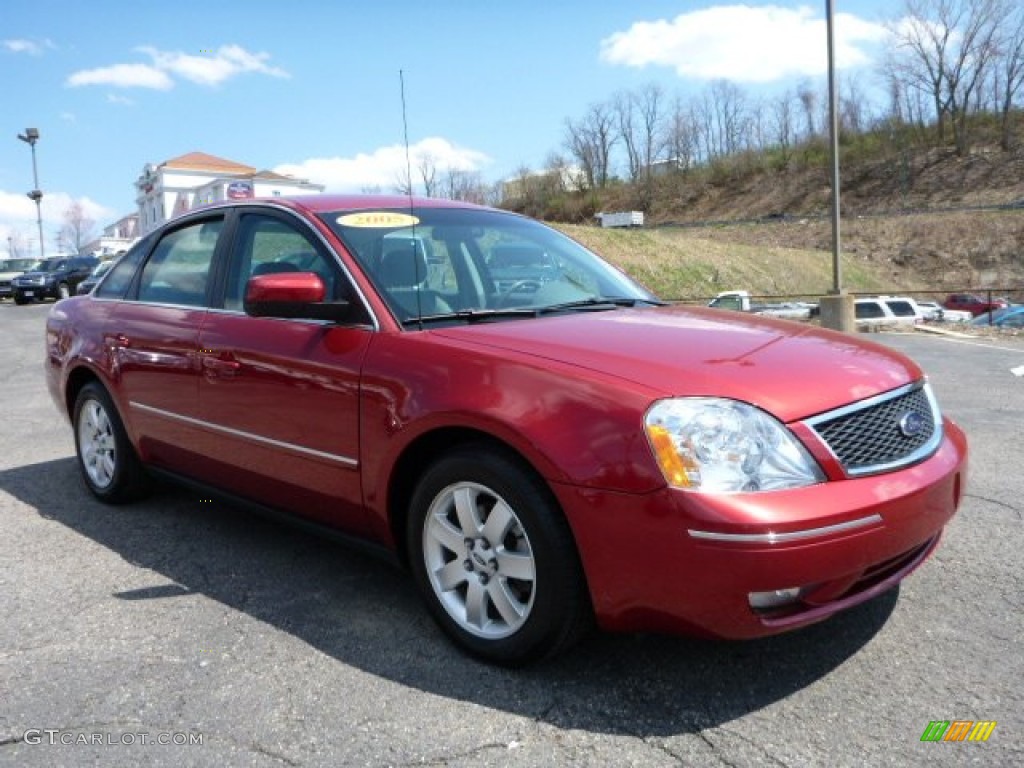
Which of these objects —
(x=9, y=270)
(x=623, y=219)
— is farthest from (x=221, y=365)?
(x=623, y=219)

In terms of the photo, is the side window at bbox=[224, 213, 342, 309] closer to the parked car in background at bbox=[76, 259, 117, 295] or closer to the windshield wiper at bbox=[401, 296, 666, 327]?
the windshield wiper at bbox=[401, 296, 666, 327]

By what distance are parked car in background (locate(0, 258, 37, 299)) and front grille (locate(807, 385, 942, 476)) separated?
37.3m

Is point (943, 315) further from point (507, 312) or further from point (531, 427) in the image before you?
point (531, 427)

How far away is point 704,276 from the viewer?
36.9 metres

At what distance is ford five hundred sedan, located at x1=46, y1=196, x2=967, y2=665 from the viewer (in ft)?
7.77

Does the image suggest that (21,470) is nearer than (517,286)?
No

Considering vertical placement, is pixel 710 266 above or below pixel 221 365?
above

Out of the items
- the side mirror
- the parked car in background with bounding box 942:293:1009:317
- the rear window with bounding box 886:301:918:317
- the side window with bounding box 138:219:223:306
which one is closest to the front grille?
the side mirror

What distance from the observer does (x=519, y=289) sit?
11.9 ft

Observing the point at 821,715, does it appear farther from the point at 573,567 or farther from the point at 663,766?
the point at 573,567

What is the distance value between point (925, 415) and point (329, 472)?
217cm

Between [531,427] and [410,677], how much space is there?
3.11 feet

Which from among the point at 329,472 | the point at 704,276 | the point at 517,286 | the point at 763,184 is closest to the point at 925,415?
the point at 517,286

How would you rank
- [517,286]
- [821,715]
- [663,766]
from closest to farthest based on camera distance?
1. [663,766]
2. [821,715]
3. [517,286]
